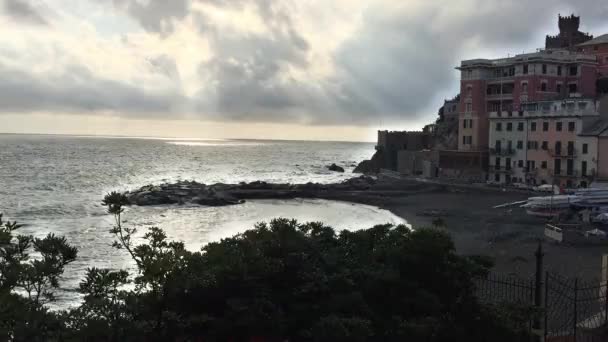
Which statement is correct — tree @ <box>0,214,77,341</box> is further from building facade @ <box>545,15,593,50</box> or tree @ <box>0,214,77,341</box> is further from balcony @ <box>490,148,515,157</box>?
building facade @ <box>545,15,593,50</box>

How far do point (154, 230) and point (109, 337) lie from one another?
285cm

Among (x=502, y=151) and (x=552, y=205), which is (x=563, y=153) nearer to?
(x=502, y=151)

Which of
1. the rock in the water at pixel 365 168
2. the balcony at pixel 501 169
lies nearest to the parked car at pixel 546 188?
the balcony at pixel 501 169

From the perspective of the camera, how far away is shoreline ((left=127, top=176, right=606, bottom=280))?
34.0m

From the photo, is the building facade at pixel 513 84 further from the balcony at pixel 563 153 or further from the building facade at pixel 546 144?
the balcony at pixel 563 153

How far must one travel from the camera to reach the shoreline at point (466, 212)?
34000mm

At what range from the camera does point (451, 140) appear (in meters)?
94.1

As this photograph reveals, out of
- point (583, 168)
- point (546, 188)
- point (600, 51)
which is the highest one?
point (600, 51)

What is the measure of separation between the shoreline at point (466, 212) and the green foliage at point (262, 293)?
1264cm

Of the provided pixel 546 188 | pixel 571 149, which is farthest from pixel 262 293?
pixel 571 149

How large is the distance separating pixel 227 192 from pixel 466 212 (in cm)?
3257

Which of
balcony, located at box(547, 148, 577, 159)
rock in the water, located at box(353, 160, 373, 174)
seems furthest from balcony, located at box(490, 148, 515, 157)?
rock in the water, located at box(353, 160, 373, 174)

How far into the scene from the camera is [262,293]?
13.4m

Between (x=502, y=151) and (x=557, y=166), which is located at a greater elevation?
(x=502, y=151)
